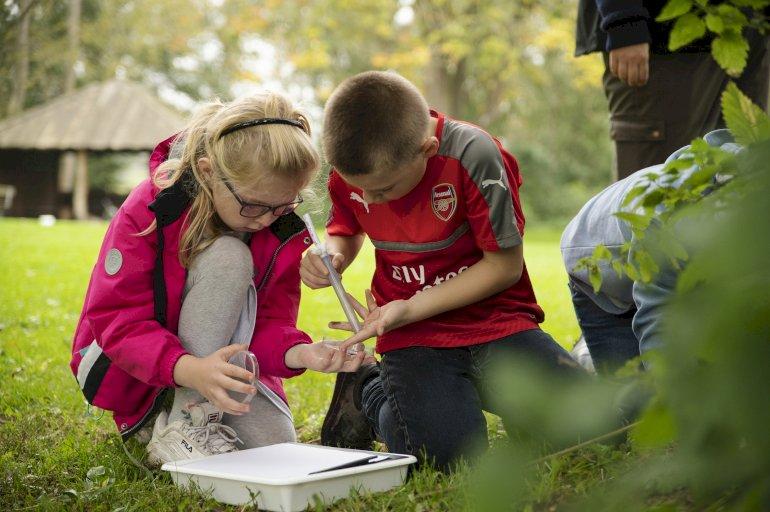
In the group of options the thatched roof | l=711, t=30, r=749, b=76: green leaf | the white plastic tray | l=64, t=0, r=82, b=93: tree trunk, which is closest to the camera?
l=711, t=30, r=749, b=76: green leaf

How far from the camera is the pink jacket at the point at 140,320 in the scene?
85.7 inches

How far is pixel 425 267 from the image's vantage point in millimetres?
2441

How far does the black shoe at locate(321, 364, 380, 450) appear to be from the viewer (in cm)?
248

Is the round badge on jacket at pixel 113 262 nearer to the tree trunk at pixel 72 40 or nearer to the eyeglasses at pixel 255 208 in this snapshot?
the eyeglasses at pixel 255 208

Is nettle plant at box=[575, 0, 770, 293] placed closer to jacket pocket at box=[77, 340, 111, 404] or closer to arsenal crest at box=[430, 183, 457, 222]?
arsenal crest at box=[430, 183, 457, 222]

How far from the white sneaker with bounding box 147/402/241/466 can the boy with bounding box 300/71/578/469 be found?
1.11ft

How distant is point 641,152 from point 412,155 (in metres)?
1.08

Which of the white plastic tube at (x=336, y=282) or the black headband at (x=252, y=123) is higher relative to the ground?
the black headband at (x=252, y=123)

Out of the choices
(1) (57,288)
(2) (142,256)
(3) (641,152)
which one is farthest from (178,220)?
(1) (57,288)

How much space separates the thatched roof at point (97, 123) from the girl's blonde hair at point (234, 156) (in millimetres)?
16845

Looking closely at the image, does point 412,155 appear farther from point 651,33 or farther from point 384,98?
point 651,33

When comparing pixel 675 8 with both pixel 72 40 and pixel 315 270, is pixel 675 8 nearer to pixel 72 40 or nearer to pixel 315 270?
pixel 315 270

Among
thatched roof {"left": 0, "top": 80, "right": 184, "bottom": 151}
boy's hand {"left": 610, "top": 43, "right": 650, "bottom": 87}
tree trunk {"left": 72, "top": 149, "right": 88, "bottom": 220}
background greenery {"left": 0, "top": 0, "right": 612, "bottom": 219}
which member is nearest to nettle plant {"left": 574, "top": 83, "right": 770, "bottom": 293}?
boy's hand {"left": 610, "top": 43, "right": 650, "bottom": 87}

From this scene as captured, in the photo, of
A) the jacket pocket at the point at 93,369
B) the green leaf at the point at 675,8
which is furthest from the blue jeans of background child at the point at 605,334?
the green leaf at the point at 675,8
